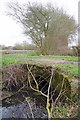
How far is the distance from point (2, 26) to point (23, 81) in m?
5.84

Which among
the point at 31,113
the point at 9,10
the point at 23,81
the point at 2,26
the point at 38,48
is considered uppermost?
the point at 9,10

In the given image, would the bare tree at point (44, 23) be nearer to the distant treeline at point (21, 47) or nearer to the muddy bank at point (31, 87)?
the distant treeline at point (21, 47)

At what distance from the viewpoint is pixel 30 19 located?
1455cm

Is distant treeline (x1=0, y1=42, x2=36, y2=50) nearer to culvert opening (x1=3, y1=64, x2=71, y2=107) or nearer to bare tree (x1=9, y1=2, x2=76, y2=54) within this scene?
bare tree (x1=9, y1=2, x2=76, y2=54)

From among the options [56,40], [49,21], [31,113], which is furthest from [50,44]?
[31,113]

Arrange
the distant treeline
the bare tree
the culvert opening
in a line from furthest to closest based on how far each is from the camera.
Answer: the distant treeline < the bare tree < the culvert opening

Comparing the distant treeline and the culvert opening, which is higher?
the distant treeline

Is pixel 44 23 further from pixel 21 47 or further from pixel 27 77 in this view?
pixel 27 77

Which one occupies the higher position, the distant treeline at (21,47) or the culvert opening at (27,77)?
the distant treeline at (21,47)

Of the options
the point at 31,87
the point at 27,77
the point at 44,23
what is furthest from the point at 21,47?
the point at 31,87

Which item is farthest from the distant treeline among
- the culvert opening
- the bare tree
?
the culvert opening

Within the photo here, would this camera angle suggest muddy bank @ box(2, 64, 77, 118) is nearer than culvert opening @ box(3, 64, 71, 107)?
Yes

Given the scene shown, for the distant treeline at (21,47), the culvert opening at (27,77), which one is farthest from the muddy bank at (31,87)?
the distant treeline at (21,47)

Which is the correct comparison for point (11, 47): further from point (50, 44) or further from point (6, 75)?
point (6, 75)
